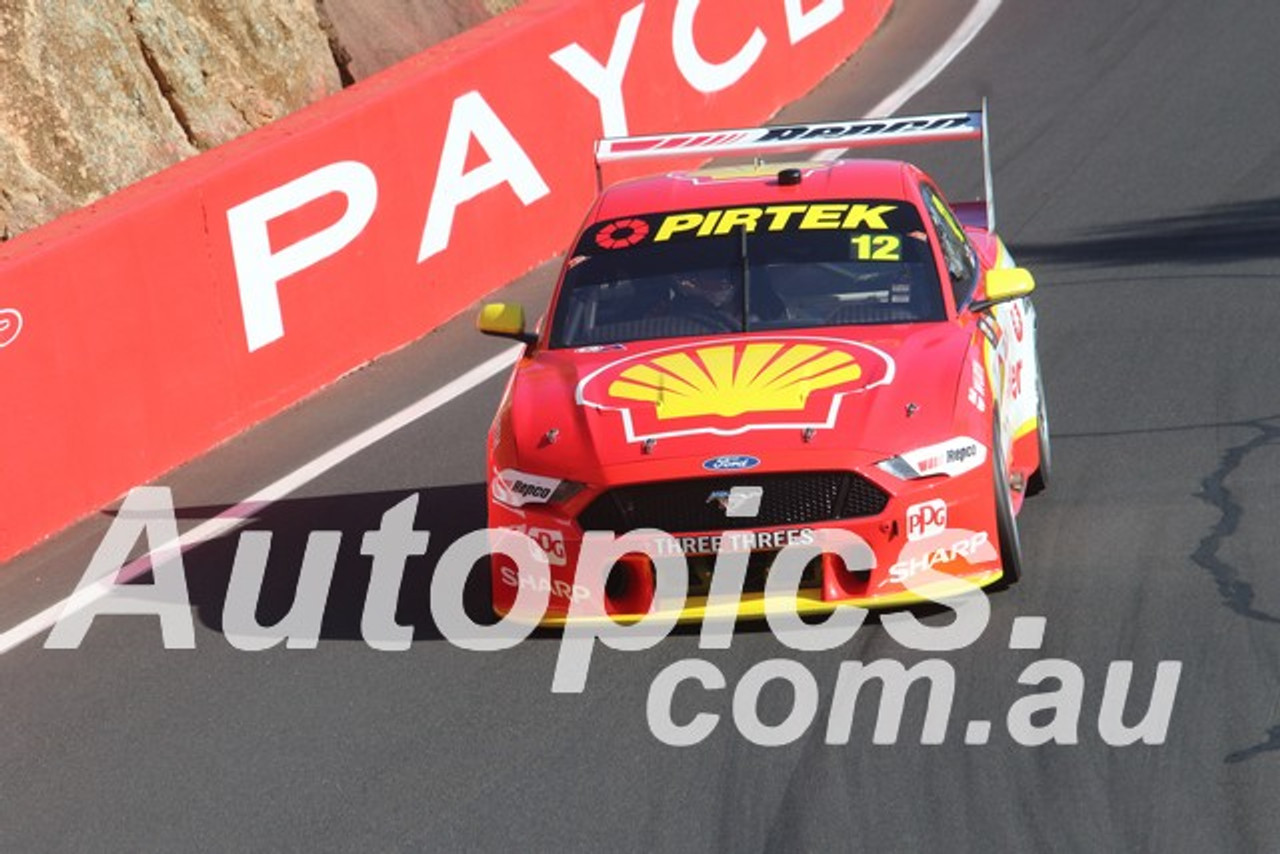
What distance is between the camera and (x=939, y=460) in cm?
885

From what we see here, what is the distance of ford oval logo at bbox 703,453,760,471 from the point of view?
8.65 m

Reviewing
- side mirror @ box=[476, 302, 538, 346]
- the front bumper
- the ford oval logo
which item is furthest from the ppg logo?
side mirror @ box=[476, 302, 538, 346]

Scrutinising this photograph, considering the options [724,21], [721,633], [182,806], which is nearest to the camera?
[182,806]

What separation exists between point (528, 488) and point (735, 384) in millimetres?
849

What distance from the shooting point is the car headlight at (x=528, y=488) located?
890 centimetres

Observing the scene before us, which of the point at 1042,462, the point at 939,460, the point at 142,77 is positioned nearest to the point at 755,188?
the point at 1042,462

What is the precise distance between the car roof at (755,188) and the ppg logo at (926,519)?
2.06 meters

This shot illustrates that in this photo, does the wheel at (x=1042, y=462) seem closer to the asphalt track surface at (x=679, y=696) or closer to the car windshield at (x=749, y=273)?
the asphalt track surface at (x=679, y=696)

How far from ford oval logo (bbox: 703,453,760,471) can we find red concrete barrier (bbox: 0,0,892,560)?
424 cm

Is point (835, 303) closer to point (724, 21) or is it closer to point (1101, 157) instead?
point (1101, 157)

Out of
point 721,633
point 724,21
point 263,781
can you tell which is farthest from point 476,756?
point 724,21

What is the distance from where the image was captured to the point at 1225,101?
62.0 feet

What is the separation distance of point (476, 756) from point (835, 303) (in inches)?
112

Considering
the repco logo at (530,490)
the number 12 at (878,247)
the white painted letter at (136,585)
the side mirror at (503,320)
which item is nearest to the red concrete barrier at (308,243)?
the white painted letter at (136,585)
